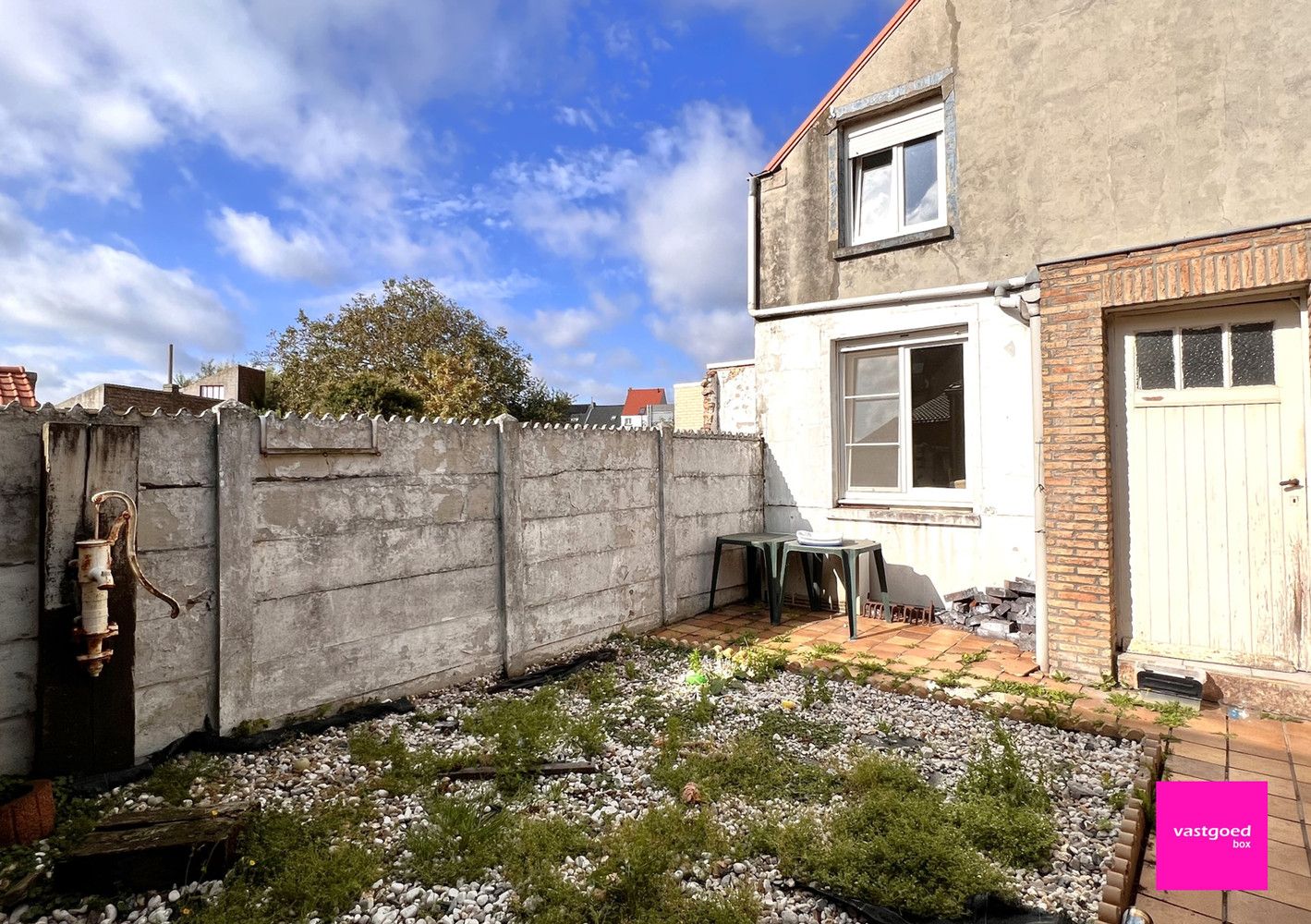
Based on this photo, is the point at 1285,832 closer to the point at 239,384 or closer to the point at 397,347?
the point at 397,347

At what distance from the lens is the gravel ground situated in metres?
2.14

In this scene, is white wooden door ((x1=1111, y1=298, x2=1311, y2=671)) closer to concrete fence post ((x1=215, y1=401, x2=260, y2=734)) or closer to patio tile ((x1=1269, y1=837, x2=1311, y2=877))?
patio tile ((x1=1269, y1=837, x2=1311, y2=877))

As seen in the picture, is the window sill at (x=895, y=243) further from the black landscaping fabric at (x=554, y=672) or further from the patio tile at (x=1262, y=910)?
the patio tile at (x=1262, y=910)

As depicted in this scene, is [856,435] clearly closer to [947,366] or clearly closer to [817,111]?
[947,366]

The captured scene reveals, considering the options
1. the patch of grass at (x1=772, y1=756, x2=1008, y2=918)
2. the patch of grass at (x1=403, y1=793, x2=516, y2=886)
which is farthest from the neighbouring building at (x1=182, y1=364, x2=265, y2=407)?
the patch of grass at (x1=772, y1=756, x2=1008, y2=918)

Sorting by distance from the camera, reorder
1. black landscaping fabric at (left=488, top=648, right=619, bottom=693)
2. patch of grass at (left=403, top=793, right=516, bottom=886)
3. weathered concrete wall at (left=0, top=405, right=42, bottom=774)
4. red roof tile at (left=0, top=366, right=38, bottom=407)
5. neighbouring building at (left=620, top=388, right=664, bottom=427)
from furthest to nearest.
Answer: neighbouring building at (left=620, top=388, right=664, bottom=427) → red roof tile at (left=0, top=366, right=38, bottom=407) → black landscaping fabric at (left=488, top=648, right=619, bottom=693) → weathered concrete wall at (left=0, top=405, right=42, bottom=774) → patch of grass at (left=403, top=793, right=516, bottom=886)

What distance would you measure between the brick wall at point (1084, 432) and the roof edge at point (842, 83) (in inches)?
145

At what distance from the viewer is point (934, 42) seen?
249 inches

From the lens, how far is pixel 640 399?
5025 cm

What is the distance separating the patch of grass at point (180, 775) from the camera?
2760 millimetres

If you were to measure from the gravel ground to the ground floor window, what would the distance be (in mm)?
2850

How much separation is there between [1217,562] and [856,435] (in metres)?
3.32

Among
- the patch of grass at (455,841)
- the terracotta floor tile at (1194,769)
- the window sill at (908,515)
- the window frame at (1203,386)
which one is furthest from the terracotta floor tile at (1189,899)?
the window sill at (908,515)

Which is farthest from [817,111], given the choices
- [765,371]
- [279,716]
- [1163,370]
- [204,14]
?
[279,716]
